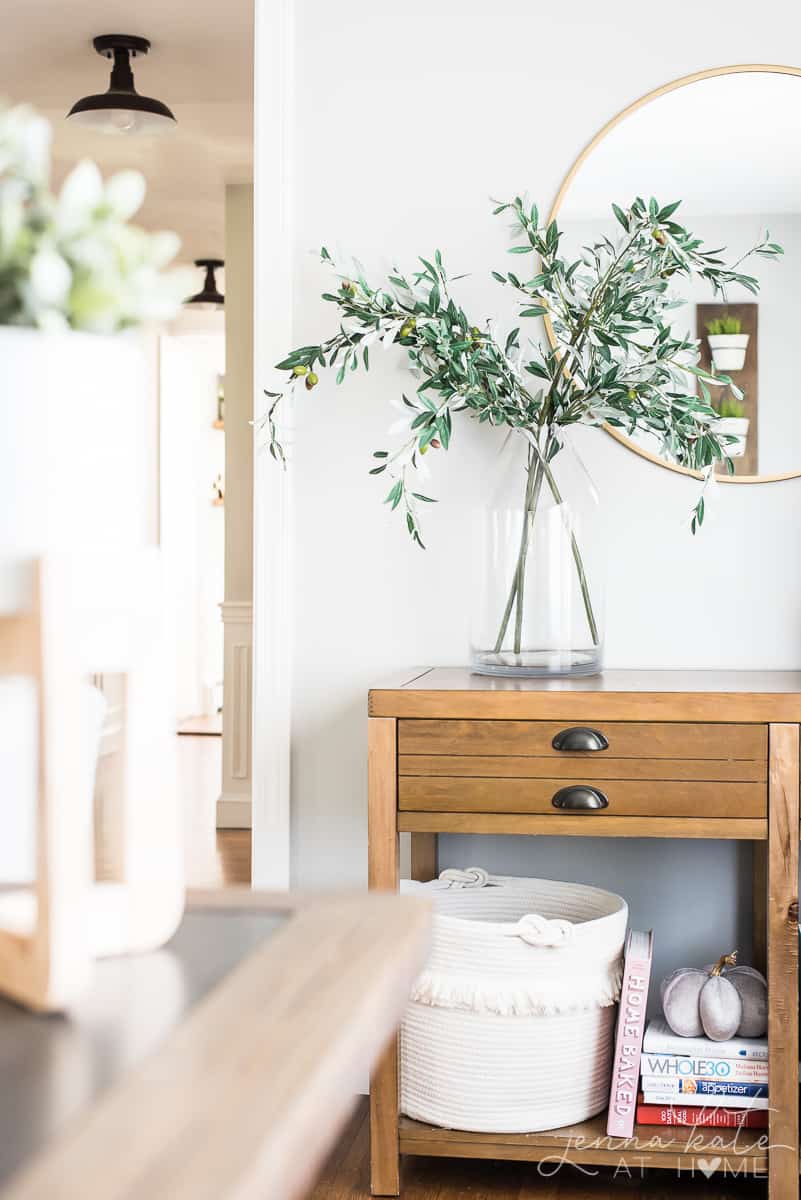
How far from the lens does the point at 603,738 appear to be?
193 centimetres

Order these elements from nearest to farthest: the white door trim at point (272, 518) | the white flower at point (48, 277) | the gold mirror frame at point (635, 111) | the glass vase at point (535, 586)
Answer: the white flower at point (48, 277) → the glass vase at point (535, 586) → the gold mirror frame at point (635, 111) → the white door trim at point (272, 518)

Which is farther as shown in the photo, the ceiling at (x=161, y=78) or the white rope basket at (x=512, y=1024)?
the ceiling at (x=161, y=78)

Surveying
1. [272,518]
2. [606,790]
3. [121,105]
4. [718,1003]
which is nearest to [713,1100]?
[718,1003]

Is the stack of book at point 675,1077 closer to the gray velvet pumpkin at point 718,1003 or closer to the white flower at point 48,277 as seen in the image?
the gray velvet pumpkin at point 718,1003

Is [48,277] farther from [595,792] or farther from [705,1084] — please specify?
[705,1084]

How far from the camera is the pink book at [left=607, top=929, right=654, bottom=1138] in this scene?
199cm

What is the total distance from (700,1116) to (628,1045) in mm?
153

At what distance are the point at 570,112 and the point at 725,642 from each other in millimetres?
1061

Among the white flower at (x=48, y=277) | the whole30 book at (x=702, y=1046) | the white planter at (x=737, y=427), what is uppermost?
the white planter at (x=737, y=427)

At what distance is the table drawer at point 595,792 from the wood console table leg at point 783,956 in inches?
1.5

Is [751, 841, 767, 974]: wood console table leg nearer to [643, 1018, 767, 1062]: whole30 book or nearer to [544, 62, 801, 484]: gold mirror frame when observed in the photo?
[643, 1018, 767, 1062]: whole30 book

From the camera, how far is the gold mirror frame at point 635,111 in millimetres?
2359

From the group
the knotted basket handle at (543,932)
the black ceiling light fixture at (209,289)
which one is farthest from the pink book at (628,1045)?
the black ceiling light fixture at (209,289)

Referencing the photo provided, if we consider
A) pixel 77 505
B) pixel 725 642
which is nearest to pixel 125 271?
pixel 77 505
